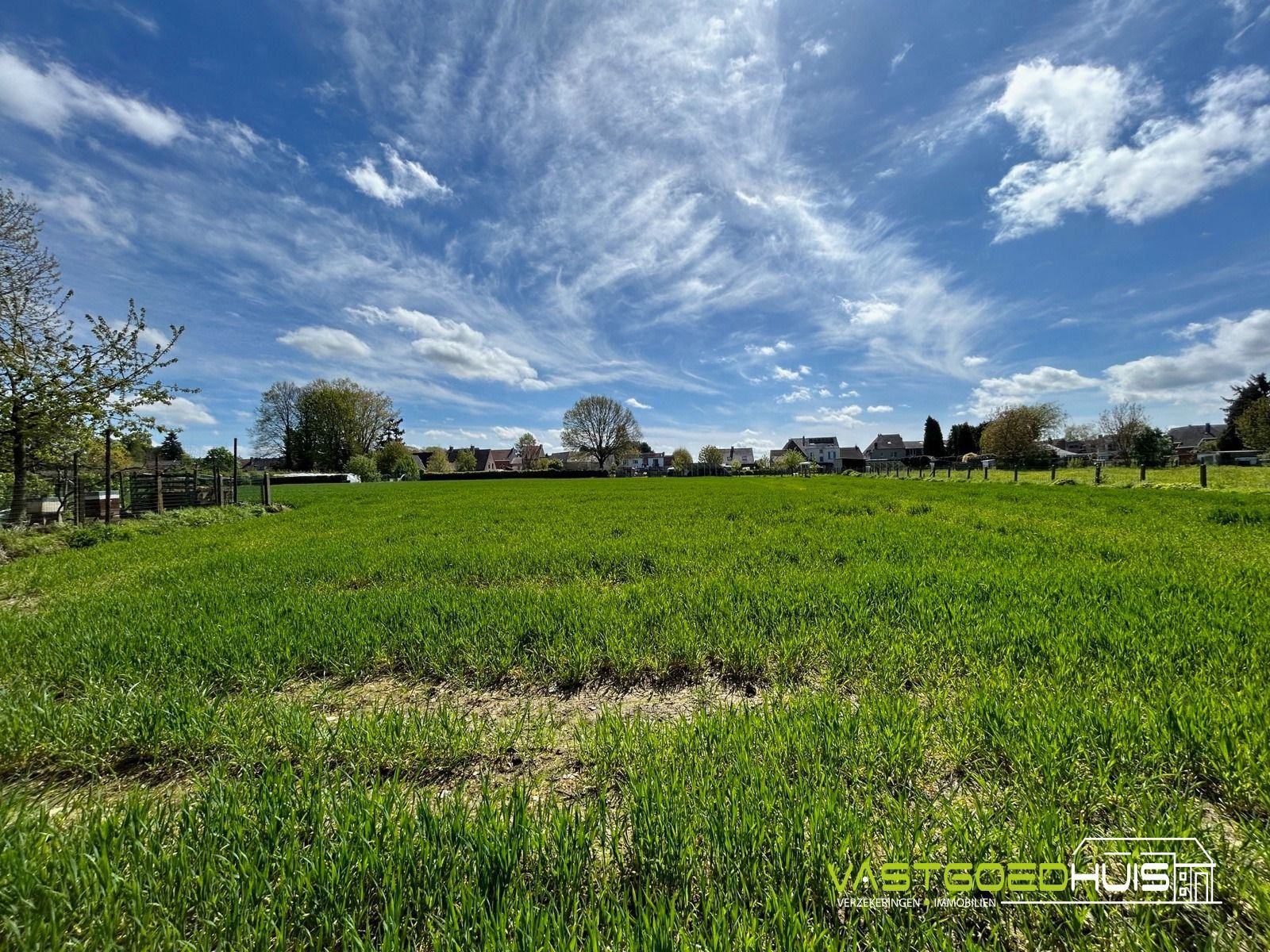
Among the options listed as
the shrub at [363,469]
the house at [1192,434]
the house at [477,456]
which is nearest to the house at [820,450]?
the house at [1192,434]

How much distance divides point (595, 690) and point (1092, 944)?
2.79m

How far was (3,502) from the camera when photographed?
15.3 metres

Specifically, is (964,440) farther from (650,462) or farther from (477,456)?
(477,456)

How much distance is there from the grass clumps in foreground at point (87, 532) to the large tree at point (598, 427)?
244 feet

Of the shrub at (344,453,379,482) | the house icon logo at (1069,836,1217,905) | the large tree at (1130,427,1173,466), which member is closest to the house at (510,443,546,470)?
the shrub at (344,453,379,482)

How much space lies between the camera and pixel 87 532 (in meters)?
11.9

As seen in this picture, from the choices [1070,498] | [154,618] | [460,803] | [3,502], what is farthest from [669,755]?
[3,502]

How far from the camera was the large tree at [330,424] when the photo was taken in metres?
72.7

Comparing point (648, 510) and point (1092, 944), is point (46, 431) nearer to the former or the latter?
point (648, 510)

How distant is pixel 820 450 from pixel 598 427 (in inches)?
2687

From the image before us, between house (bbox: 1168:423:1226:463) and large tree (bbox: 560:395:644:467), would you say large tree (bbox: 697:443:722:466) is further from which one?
house (bbox: 1168:423:1226:463)

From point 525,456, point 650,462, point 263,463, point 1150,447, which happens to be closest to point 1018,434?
point 1150,447

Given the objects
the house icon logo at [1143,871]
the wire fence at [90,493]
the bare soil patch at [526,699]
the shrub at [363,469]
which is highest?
the shrub at [363,469]

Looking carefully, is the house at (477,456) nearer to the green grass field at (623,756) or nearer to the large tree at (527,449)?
the large tree at (527,449)
